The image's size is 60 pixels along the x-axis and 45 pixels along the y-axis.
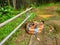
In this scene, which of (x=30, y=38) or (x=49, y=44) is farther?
(x=30, y=38)

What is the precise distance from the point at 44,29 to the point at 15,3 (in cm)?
940

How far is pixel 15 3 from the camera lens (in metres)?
16.8

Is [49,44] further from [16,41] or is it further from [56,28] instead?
[56,28]

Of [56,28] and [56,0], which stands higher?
[56,28]

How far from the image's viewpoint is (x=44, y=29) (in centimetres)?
790

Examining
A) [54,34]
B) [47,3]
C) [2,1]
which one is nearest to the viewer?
[54,34]

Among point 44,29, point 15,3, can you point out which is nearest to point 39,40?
point 44,29

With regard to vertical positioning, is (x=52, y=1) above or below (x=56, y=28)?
A: below

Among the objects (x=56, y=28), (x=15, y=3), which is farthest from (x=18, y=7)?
(x=56, y=28)

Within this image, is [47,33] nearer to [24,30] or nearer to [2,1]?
[24,30]

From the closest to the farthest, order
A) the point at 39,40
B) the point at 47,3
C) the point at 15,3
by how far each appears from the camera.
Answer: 1. the point at 39,40
2. the point at 15,3
3. the point at 47,3

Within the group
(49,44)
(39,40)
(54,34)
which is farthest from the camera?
(54,34)

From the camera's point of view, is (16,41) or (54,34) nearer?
(16,41)

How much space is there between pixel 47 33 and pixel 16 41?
1.78 metres
